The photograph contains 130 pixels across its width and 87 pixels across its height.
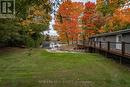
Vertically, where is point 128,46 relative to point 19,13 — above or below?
below

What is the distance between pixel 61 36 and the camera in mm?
66625

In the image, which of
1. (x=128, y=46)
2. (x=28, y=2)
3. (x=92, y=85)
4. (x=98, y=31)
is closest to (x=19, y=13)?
(x=28, y=2)

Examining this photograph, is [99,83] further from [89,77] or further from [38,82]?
[38,82]

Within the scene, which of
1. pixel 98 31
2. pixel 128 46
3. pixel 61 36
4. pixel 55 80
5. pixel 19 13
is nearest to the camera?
pixel 19 13

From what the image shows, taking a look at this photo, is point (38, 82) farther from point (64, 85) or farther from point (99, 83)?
point (99, 83)

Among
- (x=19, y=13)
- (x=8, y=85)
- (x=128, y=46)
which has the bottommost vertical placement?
(x=8, y=85)

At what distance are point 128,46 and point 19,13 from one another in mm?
12505

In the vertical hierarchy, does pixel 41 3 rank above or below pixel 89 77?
above

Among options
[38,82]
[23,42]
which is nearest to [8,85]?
[38,82]

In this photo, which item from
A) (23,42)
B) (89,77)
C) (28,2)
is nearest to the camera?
(28,2)

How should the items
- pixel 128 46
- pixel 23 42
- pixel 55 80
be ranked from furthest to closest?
pixel 23 42
pixel 128 46
pixel 55 80

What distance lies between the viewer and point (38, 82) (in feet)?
41.4

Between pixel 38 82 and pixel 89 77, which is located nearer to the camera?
pixel 38 82

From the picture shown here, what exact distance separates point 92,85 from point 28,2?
5225mm
